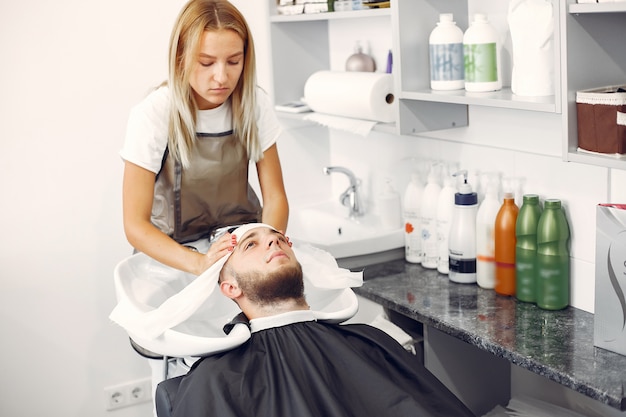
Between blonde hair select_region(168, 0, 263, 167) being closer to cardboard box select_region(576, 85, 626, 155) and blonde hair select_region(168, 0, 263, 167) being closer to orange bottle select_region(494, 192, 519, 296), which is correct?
orange bottle select_region(494, 192, 519, 296)

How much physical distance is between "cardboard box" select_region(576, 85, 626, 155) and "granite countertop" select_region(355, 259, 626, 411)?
53 cm

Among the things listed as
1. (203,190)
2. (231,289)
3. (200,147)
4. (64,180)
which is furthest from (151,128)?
(64,180)

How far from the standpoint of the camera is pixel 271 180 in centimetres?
271

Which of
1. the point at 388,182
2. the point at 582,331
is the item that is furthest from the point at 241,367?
the point at 388,182

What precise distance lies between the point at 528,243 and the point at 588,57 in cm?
63

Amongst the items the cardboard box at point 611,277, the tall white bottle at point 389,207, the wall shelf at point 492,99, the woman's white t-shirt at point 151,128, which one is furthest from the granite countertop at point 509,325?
the woman's white t-shirt at point 151,128

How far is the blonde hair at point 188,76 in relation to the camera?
237 centimetres

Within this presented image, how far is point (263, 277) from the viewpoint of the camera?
221 centimetres

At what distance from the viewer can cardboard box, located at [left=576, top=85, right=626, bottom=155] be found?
2006 millimetres

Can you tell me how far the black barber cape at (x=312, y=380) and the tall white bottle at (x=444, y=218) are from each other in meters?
0.73

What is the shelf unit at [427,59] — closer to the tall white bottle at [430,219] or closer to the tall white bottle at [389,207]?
the tall white bottle at [430,219]

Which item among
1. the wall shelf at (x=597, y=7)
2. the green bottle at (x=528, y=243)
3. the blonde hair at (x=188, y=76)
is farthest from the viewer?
the green bottle at (x=528, y=243)

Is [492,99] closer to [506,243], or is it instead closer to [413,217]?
[506,243]

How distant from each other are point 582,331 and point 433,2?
3.69ft
